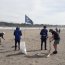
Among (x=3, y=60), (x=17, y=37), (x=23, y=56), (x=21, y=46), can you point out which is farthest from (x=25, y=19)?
(x=3, y=60)

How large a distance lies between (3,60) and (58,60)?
2.88 m

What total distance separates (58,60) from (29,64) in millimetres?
1895

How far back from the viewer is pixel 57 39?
56.6ft

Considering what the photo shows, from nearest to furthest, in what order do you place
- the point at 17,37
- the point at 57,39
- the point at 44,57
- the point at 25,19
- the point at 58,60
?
the point at 58,60 → the point at 44,57 → the point at 57,39 → the point at 17,37 → the point at 25,19

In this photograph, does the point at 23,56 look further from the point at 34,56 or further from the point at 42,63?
the point at 42,63

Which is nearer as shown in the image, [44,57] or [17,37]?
[44,57]

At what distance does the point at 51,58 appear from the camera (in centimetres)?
1560

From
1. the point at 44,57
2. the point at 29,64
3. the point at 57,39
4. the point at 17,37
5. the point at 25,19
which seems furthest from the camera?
the point at 25,19

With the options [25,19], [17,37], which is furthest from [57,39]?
[25,19]

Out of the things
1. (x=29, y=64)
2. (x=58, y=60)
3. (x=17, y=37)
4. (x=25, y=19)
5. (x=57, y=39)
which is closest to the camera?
(x=29, y=64)

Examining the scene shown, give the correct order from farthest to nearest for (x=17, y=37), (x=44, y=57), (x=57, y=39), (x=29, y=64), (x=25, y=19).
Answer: (x=25, y=19) → (x=17, y=37) → (x=57, y=39) → (x=44, y=57) → (x=29, y=64)

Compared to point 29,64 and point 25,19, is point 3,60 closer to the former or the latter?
point 29,64

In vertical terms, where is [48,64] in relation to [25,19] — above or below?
below

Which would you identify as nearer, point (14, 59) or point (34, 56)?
point (14, 59)
